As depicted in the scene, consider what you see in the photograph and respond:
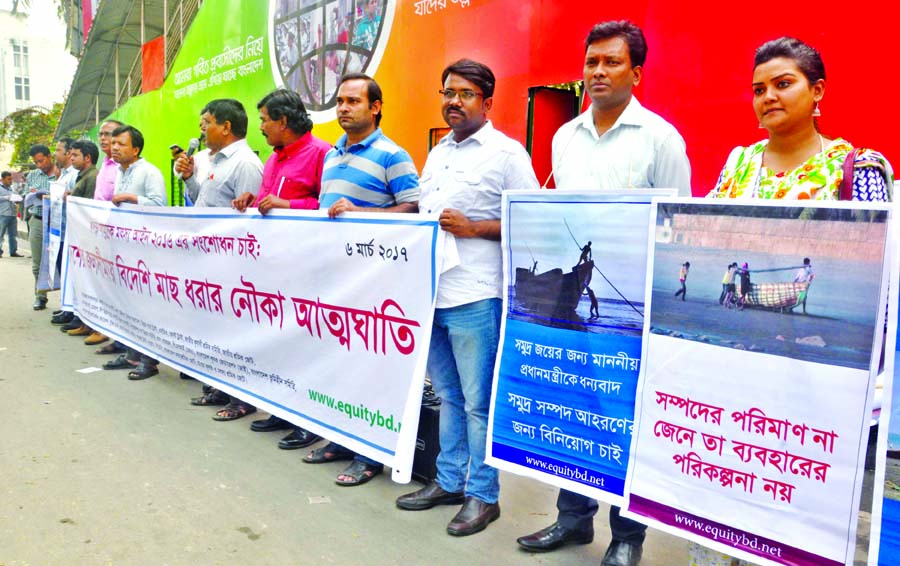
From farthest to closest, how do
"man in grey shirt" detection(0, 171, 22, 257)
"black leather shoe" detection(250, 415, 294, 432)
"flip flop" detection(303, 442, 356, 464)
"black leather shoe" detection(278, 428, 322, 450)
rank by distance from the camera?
"man in grey shirt" detection(0, 171, 22, 257), "black leather shoe" detection(250, 415, 294, 432), "black leather shoe" detection(278, 428, 322, 450), "flip flop" detection(303, 442, 356, 464)

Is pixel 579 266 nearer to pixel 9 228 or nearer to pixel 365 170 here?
pixel 365 170

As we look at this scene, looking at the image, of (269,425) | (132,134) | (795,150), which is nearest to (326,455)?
(269,425)

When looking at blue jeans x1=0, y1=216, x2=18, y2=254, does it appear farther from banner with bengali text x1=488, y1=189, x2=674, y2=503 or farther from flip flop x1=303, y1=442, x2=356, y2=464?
banner with bengali text x1=488, y1=189, x2=674, y2=503

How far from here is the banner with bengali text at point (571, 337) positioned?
2354 millimetres

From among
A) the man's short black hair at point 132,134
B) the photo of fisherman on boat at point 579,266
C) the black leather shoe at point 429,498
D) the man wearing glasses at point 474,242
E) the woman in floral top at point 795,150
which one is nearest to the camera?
the woman in floral top at point 795,150

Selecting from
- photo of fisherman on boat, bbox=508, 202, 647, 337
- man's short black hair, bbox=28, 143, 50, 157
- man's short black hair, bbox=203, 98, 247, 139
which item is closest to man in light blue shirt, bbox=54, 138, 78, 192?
man's short black hair, bbox=28, 143, 50, 157

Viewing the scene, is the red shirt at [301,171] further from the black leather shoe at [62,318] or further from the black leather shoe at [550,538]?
the black leather shoe at [62,318]

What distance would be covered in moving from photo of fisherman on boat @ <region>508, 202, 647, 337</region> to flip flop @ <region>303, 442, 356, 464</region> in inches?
61.2

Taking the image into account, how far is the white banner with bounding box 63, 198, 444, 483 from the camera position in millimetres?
3055

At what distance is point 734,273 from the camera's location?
81.7 inches

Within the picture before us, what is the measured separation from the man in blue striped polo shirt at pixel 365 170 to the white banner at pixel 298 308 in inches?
7.6

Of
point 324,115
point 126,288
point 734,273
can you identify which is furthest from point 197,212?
point 324,115

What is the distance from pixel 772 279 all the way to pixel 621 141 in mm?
831

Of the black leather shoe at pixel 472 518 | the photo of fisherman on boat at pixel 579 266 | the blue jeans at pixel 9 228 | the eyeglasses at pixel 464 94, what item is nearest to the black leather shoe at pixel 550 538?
the black leather shoe at pixel 472 518
